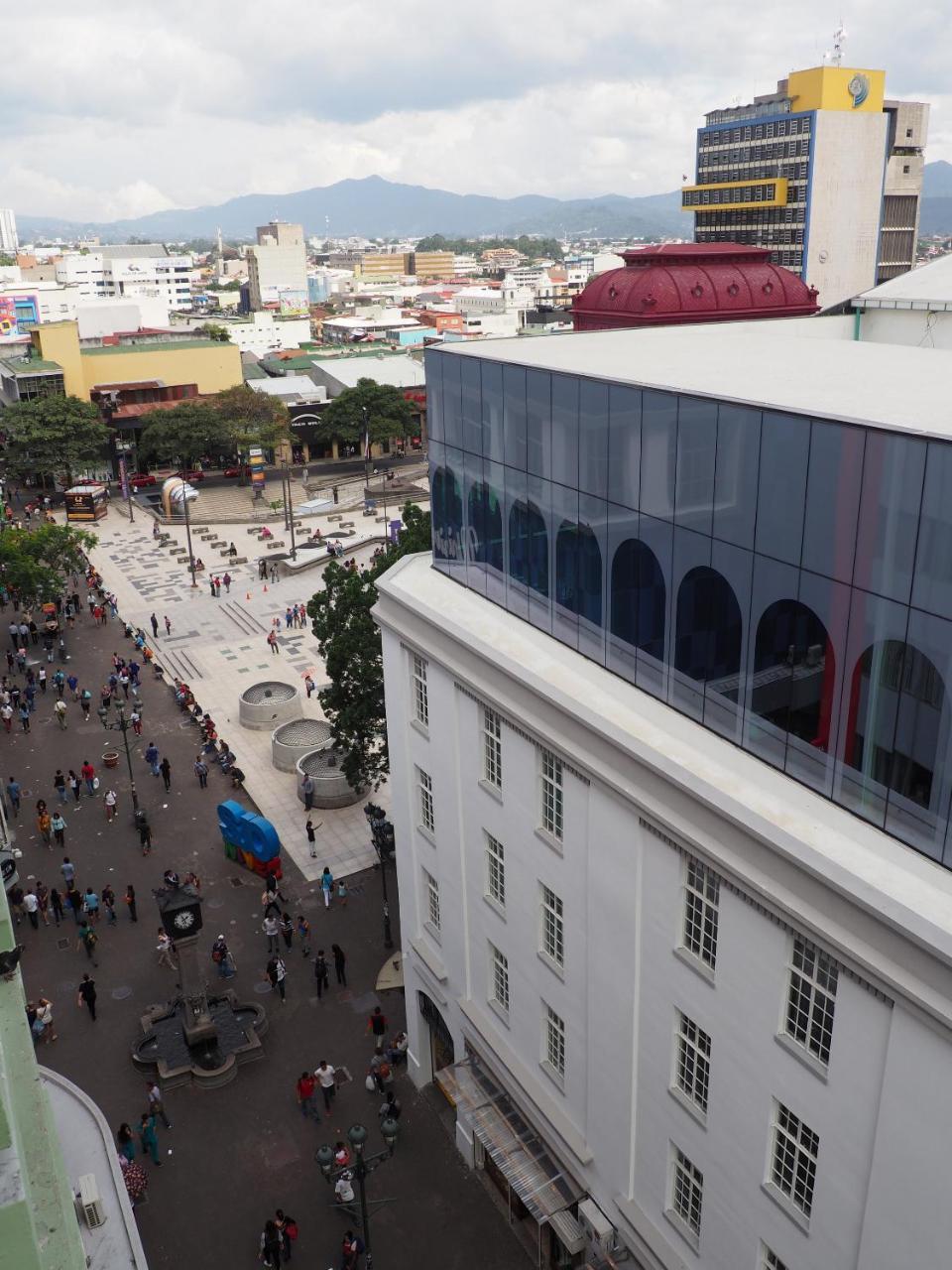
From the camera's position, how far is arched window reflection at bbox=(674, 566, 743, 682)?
15.1m

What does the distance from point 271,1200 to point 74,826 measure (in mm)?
18822

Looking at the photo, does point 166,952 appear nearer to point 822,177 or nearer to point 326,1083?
point 326,1083

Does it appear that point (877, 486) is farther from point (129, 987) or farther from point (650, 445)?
point (129, 987)

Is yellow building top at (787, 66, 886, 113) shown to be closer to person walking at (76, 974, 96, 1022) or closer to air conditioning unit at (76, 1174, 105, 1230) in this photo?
person walking at (76, 974, 96, 1022)

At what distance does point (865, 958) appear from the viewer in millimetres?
12070

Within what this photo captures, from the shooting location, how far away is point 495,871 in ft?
69.7

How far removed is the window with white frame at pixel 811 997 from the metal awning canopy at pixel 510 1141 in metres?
8.59

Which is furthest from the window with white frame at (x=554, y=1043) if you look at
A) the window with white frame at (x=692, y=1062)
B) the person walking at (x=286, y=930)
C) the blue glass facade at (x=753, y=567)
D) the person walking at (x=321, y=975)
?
the person walking at (x=286, y=930)

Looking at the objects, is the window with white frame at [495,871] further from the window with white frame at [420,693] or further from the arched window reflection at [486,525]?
the arched window reflection at [486,525]

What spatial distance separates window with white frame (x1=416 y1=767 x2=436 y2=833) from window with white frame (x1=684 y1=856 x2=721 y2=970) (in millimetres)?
8684

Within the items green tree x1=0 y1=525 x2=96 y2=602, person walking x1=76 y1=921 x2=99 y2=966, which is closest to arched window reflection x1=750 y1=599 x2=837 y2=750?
person walking x1=76 y1=921 x2=99 y2=966

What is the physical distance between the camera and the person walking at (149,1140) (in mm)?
23766

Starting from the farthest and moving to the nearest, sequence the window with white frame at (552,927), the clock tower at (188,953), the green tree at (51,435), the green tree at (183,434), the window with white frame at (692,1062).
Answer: the green tree at (183,434)
the green tree at (51,435)
the clock tower at (188,953)
the window with white frame at (552,927)
the window with white frame at (692,1062)

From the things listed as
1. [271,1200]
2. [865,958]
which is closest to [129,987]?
[271,1200]
